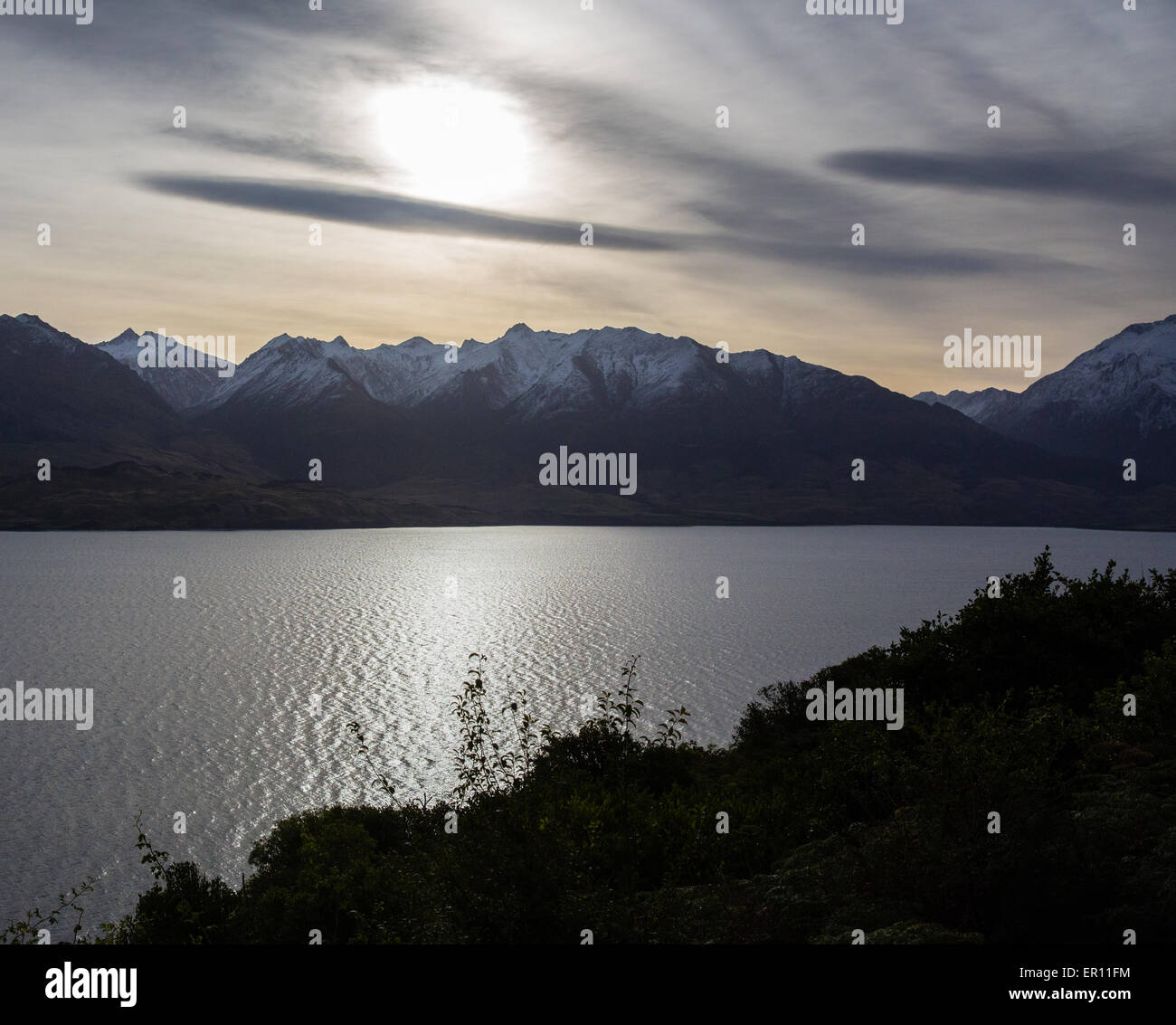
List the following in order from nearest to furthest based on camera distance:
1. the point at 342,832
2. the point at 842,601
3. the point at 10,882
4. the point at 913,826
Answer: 1. the point at 913,826
2. the point at 342,832
3. the point at 10,882
4. the point at 842,601

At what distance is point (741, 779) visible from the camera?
26.9 meters

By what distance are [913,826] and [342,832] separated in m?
13.4

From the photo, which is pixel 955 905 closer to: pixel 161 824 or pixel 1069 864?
pixel 1069 864

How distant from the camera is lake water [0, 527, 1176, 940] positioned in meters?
39.0
